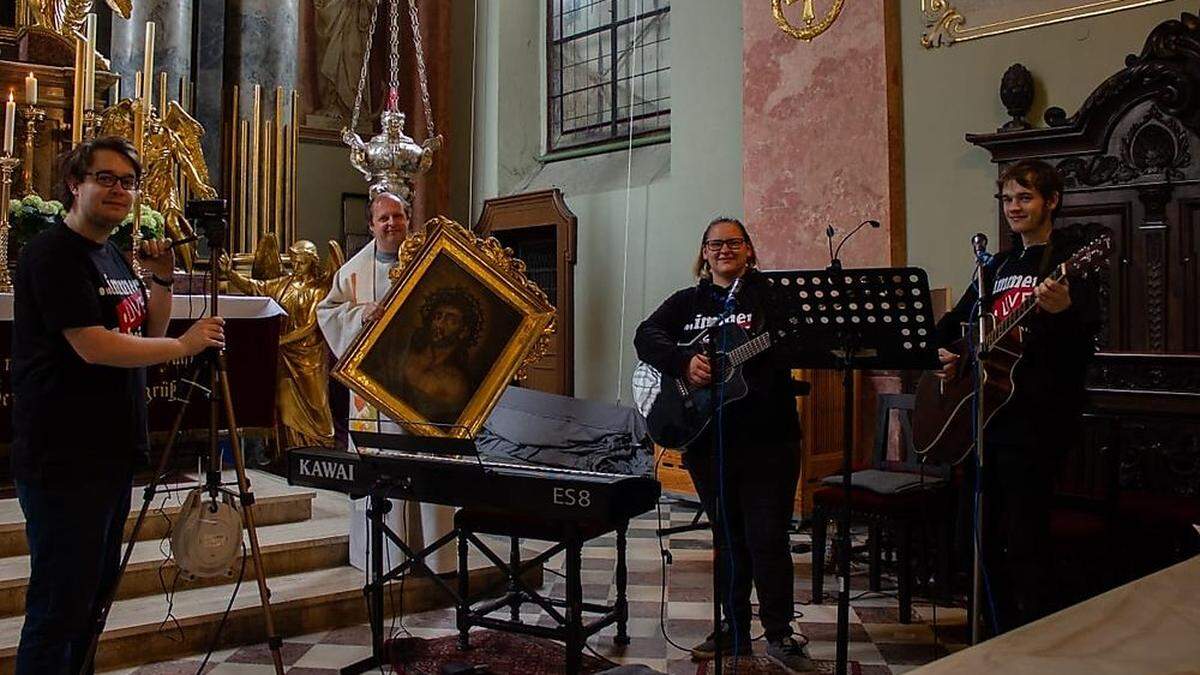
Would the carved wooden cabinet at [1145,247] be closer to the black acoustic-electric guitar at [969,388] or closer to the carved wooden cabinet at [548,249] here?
the black acoustic-electric guitar at [969,388]

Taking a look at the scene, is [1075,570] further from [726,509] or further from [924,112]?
[924,112]

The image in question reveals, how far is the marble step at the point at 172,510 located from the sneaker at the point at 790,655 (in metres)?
2.46

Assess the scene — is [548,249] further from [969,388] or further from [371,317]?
[969,388]

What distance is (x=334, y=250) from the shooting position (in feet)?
23.1

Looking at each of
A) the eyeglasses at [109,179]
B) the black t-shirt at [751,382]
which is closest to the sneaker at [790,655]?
the black t-shirt at [751,382]

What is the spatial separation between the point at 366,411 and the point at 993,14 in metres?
4.44

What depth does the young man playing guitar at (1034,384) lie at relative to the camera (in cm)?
336

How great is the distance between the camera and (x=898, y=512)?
4516 mm

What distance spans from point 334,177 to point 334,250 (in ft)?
12.2

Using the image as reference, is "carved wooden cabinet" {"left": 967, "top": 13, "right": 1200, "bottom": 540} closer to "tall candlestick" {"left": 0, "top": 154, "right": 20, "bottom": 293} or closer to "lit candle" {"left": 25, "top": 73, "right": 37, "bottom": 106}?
"tall candlestick" {"left": 0, "top": 154, "right": 20, "bottom": 293}

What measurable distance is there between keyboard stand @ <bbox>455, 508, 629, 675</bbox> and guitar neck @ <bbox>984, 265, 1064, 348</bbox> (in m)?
1.39

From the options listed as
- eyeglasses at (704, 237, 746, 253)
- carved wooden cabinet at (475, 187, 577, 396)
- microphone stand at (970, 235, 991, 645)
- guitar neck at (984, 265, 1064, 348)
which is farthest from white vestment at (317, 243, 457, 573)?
carved wooden cabinet at (475, 187, 577, 396)

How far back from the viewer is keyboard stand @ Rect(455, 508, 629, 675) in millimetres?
3500

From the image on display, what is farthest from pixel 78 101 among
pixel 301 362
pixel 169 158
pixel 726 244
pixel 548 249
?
pixel 548 249
